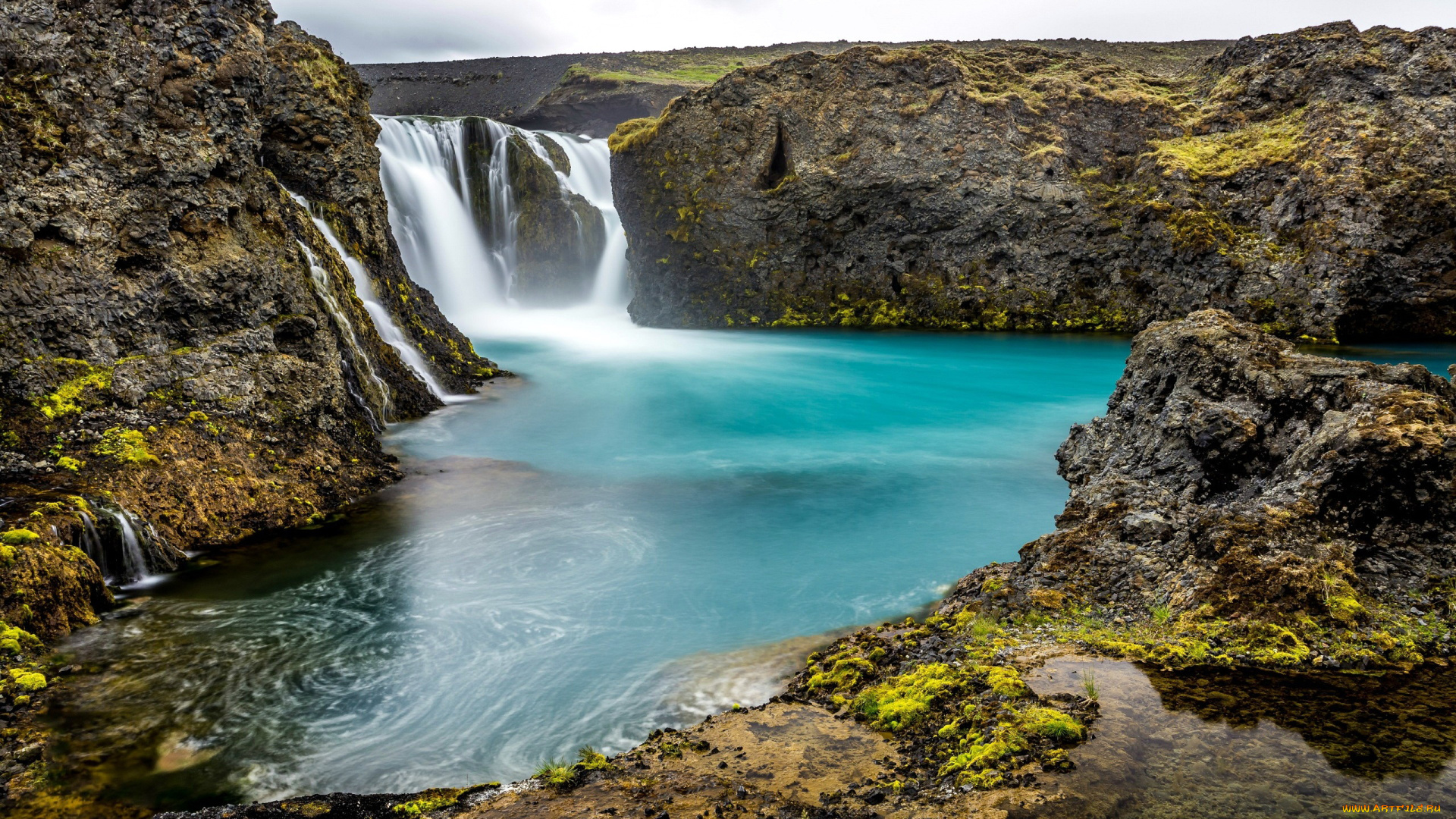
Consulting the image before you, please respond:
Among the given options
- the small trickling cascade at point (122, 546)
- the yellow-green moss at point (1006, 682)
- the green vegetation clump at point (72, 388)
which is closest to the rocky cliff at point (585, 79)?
the green vegetation clump at point (72, 388)

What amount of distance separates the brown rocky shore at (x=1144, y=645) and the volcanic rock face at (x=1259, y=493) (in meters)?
0.01

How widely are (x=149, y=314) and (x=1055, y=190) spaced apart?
22940 millimetres

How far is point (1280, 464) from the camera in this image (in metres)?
5.43

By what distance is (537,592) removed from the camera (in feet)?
25.5

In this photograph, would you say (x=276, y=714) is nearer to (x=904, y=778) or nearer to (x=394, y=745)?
(x=394, y=745)

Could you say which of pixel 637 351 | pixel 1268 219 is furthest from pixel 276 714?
pixel 1268 219

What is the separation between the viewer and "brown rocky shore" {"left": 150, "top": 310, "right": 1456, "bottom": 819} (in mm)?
3527

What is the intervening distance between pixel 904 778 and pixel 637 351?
69.3ft

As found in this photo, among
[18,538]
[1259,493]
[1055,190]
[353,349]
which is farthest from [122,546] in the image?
[1055,190]

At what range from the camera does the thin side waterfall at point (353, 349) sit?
38.5 feet

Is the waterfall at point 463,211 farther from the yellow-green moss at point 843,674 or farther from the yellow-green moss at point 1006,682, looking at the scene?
the yellow-green moss at point 1006,682

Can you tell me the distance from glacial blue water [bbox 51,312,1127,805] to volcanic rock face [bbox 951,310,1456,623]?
204cm

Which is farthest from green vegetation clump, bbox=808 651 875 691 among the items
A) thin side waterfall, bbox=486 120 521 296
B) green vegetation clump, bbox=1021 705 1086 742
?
thin side waterfall, bbox=486 120 521 296

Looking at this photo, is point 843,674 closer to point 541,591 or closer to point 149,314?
point 541,591
